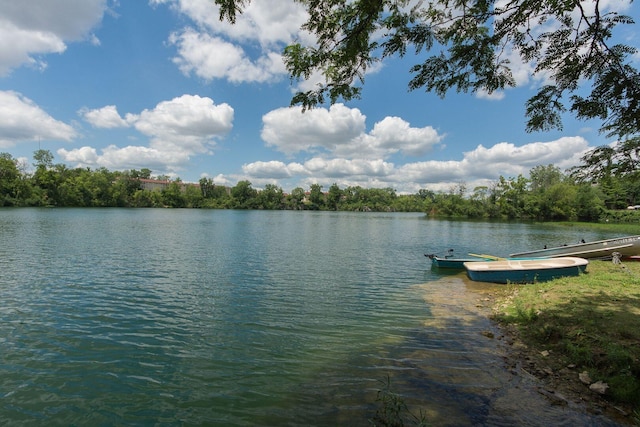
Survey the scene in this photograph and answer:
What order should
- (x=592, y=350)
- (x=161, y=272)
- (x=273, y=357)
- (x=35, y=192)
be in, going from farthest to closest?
(x=35, y=192) → (x=161, y=272) → (x=273, y=357) → (x=592, y=350)

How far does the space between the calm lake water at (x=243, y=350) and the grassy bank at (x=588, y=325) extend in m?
1.23

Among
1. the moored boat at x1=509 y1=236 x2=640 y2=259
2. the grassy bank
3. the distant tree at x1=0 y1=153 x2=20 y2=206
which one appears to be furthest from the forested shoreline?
the grassy bank

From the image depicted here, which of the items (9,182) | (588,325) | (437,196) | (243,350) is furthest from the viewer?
(437,196)

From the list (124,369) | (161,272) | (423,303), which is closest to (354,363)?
(124,369)

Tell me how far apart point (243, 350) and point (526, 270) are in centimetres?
1591

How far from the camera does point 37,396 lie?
688cm

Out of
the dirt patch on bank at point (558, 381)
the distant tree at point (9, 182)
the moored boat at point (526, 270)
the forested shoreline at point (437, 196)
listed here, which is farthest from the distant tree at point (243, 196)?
the dirt patch on bank at point (558, 381)

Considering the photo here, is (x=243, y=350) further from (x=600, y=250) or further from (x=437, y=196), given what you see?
(x=437, y=196)

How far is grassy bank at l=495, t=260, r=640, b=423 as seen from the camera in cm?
705

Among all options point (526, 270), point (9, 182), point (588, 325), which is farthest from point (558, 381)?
point (9, 182)

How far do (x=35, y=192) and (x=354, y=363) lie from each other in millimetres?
148305

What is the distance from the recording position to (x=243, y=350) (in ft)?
30.8

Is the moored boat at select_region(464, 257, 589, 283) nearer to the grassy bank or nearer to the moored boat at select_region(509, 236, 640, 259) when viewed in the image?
the grassy bank

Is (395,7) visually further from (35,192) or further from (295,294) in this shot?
(35,192)
